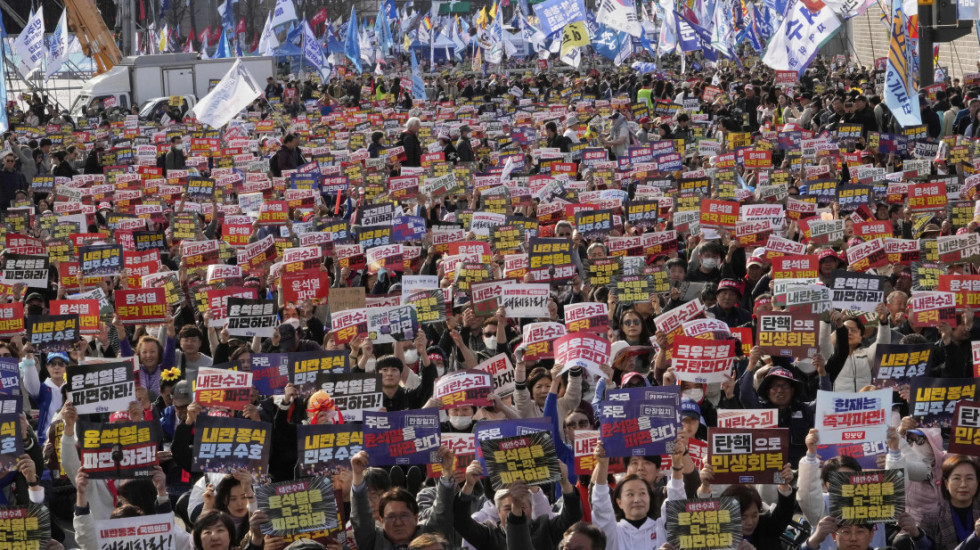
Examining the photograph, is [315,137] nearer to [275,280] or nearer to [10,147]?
[10,147]

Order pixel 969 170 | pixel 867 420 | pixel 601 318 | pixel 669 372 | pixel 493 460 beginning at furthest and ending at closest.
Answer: pixel 969 170 < pixel 601 318 < pixel 669 372 < pixel 867 420 < pixel 493 460

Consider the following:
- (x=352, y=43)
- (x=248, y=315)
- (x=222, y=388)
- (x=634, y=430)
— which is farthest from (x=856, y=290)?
(x=352, y=43)

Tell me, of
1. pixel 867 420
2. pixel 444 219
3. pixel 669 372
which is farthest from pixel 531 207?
pixel 867 420

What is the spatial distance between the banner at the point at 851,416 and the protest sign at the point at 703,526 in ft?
4.58

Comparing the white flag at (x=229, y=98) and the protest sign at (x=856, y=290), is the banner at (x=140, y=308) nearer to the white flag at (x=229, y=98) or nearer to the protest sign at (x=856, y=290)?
the protest sign at (x=856, y=290)

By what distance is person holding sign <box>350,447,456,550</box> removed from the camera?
6633mm

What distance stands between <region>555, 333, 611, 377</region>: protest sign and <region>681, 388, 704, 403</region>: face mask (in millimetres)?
554

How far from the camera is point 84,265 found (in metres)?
13.9

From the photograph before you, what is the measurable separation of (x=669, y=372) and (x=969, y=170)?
10.8m

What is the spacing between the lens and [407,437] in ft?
25.4

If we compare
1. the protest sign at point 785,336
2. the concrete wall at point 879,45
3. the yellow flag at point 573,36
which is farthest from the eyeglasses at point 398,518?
the concrete wall at point 879,45

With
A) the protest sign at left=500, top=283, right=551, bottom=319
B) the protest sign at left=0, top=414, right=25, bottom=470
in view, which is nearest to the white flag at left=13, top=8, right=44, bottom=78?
the protest sign at left=500, top=283, right=551, bottom=319

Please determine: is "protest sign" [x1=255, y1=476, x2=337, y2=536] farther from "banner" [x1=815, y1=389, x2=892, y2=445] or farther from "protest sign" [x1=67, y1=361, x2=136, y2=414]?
"banner" [x1=815, y1=389, x2=892, y2=445]

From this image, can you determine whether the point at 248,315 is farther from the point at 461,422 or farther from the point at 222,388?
the point at 461,422
